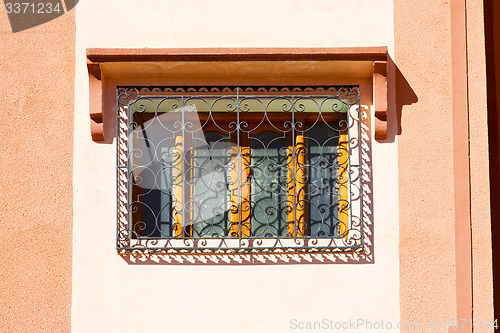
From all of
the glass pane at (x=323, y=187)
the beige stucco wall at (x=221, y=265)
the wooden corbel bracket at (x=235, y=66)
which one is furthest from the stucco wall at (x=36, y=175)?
the glass pane at (x=323, y=187)

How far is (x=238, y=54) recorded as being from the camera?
4.90 meters

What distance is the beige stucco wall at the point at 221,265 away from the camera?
4.91 m

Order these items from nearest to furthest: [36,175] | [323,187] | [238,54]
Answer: [238,54] < [36,175] < [323,187]

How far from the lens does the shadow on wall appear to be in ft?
16.6

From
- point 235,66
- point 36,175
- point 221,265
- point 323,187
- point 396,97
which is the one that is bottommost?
point 221,265

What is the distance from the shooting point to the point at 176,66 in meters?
5.03

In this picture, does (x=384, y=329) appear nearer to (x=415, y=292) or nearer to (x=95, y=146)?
(x=415, y=292)

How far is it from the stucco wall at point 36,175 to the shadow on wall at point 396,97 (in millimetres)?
2340

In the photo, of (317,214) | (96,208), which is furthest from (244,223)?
(96,208)

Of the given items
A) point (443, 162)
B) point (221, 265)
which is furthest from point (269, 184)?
point (443, 162)

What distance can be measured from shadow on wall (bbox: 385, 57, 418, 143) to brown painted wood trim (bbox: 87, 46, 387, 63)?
0.21m

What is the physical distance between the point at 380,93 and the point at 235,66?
1064 mm

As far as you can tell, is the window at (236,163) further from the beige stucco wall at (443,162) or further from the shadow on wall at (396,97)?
the beige stucco wall at (443,162)

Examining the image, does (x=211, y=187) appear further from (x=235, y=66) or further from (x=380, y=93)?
(x=380, y=93)
